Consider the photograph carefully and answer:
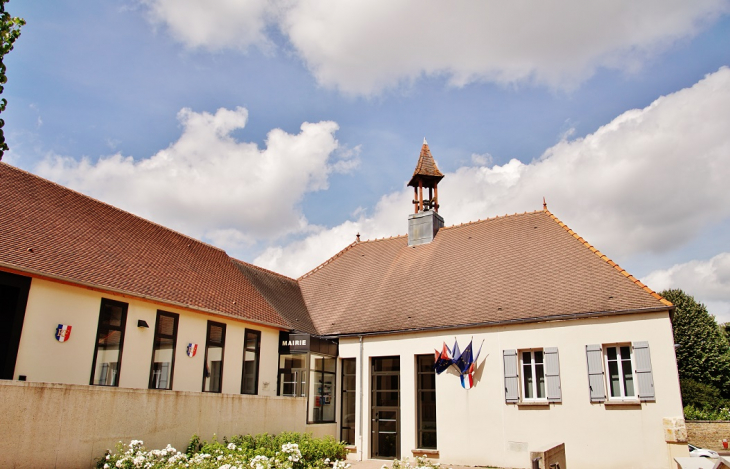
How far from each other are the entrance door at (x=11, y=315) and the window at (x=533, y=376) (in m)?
12.8

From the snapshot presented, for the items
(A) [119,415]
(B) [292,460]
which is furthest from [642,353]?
(A) [119,415]

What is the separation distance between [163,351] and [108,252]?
10.0ft

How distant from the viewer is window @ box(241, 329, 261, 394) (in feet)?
57.8

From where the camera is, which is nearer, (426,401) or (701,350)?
(426,401)

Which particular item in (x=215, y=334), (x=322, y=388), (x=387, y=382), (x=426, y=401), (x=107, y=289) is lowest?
(x=426, y=401)

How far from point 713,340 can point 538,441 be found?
95.3 ft

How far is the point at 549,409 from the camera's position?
50.8ft

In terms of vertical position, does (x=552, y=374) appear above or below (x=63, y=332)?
below

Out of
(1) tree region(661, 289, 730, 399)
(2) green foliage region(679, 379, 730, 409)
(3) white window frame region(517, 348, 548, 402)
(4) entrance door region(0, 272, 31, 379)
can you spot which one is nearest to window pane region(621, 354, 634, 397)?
(3) white window frame region(517, 348, 548, 402)

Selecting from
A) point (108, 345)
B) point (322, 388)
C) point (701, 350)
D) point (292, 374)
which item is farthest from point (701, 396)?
point (108, 345)

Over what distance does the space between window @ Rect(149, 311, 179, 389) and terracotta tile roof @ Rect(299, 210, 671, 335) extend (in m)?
6.20

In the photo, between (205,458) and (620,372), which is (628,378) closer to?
(620,372)

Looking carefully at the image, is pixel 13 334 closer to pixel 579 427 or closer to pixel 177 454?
pixel 177 454

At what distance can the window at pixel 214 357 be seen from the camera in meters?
16.4
